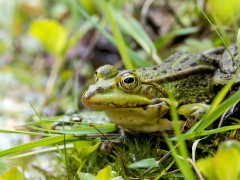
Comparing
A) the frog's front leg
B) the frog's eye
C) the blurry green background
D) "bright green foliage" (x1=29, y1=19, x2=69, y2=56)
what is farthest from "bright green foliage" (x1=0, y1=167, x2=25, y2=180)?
"bright green foliage" (x1=29, y1=19, x2=69, y2=56)

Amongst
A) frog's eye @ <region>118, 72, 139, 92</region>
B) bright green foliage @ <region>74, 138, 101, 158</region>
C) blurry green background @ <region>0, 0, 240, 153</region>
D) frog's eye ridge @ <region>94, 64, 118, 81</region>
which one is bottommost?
bright green foliage @ <region>74, 138, 101, 158</region>

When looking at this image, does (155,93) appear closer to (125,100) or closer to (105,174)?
(125,100)

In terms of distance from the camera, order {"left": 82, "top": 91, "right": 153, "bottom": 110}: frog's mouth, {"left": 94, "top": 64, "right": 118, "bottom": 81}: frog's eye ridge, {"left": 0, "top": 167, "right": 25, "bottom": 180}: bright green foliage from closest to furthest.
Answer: {"left": 0, "top": 167, "right": 25, "bottom": 180}: bright green foliage, {"left": 82, "top": 91, "right": 153, "bottom": 110}: frog's mouth, {"left": 94, "top": 64, "right": 118, "bottom": 81}: frog's eye ridge

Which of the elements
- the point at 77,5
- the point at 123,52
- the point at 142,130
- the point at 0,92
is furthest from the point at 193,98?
the point at 0,92

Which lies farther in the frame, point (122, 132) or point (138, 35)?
point (138, 35)

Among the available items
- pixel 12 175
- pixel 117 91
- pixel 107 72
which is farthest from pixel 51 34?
pixel 12 175

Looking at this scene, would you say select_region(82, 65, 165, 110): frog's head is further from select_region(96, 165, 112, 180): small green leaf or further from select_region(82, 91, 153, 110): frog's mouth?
select_region(96, 165, 112, 180): small green leaf

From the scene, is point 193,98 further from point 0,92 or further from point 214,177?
point 0,92
